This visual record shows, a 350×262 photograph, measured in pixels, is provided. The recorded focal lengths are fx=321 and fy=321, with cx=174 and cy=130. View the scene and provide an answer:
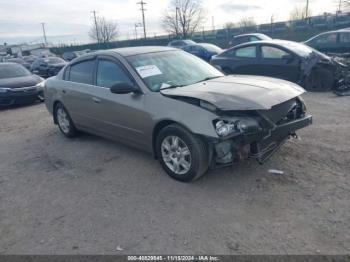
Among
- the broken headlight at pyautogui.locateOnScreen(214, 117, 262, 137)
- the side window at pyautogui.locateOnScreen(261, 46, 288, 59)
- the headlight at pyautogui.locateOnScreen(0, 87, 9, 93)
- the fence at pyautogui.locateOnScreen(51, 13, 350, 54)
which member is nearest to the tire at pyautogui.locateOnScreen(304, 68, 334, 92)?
the side window at pyautogui.locateOnScreen(261, 46, 288, 59)

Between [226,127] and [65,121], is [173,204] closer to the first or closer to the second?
[226,127]

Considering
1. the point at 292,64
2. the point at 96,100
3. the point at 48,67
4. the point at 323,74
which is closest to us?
the point at 96,100

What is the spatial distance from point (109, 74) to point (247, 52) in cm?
596

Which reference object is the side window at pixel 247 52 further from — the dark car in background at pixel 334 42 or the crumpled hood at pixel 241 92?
the dark car in background at pixel 334 42

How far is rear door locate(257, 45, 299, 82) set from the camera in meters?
8.73

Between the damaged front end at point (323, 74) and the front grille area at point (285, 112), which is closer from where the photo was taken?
the front grille area at point (285, 112)

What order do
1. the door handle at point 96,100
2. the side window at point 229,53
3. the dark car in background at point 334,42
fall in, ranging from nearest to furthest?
Answer: 1. the door handle at point 96,100
2. the side window at point 229,53
3. the dark car in background at point 334,42

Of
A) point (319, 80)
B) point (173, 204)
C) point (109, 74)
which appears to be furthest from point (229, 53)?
point (173, 204)

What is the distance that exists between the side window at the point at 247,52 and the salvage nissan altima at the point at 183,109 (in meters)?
4.83

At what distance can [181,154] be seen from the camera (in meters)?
4.01

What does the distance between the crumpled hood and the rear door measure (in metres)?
4.62

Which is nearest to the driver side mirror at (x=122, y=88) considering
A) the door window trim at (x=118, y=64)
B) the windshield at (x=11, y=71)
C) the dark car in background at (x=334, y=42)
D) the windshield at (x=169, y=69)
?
the door window trim at (x=118, y=64)

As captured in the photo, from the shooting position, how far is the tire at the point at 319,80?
8773 millimetres

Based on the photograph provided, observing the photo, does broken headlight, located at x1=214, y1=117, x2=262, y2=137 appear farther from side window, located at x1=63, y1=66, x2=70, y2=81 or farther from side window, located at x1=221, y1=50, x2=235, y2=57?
side window, located at x1=221, y1=50, x2=235, y2=57
